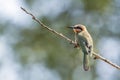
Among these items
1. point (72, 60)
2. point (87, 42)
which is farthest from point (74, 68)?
point (87, 42)

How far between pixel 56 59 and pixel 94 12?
1.71 m

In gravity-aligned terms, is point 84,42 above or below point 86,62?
above

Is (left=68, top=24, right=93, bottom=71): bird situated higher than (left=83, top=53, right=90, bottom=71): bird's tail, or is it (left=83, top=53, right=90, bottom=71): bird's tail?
(left=68, top=24, right=93, bottom=71): bird

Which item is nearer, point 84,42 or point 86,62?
point 86,62

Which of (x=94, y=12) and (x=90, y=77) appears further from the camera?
(x=94, y=12)

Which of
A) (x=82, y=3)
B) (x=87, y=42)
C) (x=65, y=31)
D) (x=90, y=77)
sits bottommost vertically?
(x=87, y=42)

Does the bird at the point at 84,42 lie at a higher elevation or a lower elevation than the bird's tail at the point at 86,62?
higher

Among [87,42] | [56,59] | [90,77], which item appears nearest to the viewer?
[87,42]

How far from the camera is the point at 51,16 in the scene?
17.6 meters

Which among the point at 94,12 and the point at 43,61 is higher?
the point at 94,12

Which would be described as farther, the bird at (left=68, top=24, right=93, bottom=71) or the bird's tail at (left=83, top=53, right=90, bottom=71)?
the bird at (left=68, top=24, right=93, bottom=71)

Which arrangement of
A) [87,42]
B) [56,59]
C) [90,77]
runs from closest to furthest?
[87,42] → [90,77] → [56,59]

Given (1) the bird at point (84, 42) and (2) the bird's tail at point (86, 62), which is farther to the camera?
(1) the bird at point (84, 42)

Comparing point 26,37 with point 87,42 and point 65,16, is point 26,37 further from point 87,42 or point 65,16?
point 87,42
